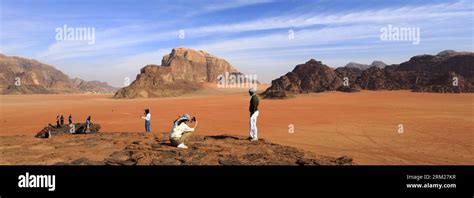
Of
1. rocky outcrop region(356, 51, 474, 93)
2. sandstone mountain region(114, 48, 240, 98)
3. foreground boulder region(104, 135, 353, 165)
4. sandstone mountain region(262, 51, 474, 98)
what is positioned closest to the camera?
foreground boulder region(104, 135, 353, 165)

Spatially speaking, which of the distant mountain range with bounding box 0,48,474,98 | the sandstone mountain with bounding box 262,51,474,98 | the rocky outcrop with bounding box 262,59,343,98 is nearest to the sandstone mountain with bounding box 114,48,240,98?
the distant mountain range with bounding box 0,48,474,98

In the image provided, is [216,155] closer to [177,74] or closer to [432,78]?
[432,78]

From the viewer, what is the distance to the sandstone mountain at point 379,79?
171 feet

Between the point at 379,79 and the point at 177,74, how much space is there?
286ft

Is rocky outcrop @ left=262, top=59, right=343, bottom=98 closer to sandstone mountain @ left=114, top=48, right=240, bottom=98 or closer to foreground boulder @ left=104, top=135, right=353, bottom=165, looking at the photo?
sandstone mountain @ left=114, top=48, right=240, bottom=98

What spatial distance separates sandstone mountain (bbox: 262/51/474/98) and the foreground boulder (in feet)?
144

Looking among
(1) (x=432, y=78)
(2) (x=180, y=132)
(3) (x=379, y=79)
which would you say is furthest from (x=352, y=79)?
(2) (x=180, y=132)

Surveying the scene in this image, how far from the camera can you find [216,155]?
9.24 meters

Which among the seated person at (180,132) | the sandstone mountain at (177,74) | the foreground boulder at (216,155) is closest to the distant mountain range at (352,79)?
the sandstone mountain at (177,74)

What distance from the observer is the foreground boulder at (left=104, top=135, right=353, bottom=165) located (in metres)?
8.42
